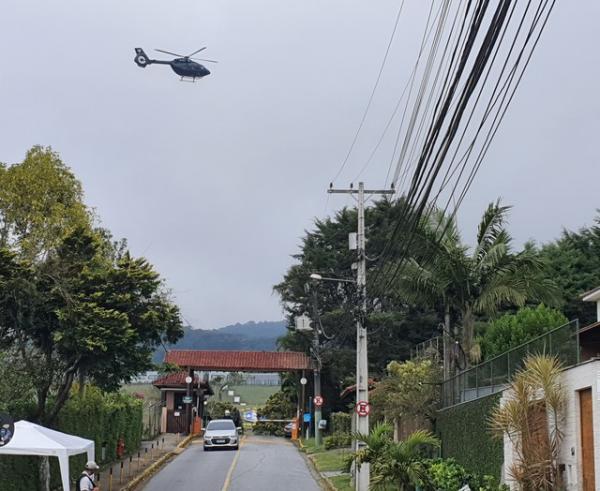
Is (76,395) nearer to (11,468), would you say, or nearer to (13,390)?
(13,390)

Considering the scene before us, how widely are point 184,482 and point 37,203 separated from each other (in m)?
9.90

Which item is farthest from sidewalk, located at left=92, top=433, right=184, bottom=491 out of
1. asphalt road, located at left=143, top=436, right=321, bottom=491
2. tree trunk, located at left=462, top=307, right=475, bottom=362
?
tree trunk, located at left=462, top=307, right=475, bottom=362

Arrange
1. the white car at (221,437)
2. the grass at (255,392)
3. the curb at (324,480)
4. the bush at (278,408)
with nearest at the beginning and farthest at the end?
the curb at (324,480)
the white car at (221,437)
the bush at (278,408)
the grass at (255,392)

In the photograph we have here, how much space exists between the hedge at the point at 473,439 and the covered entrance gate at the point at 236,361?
2782 centimetres

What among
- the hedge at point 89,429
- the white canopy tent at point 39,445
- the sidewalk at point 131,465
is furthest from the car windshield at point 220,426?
the white canopy tent at point 39,445

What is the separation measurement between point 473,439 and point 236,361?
115 ft

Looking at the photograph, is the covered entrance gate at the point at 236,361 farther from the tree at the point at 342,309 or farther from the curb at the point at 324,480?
the curb at the point at 324,480

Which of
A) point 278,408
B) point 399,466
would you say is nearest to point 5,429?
point 399,466

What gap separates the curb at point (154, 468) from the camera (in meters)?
27.0

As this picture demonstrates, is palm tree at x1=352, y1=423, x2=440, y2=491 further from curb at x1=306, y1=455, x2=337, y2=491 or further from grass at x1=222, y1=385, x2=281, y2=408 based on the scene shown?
grass at x1=222, y1=385, x2=281, y2=408

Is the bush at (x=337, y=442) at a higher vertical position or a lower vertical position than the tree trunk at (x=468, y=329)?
lower

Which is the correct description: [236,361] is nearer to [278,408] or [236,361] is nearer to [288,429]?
[288,429]

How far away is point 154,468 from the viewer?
32.4m

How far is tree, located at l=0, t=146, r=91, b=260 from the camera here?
26.1 meters
